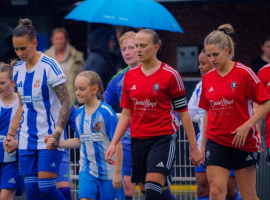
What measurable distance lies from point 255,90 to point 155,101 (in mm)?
992

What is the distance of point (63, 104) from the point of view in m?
6.76

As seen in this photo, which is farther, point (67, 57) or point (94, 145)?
point (67, 57)

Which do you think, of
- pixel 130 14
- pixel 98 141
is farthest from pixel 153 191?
pixel 130 14

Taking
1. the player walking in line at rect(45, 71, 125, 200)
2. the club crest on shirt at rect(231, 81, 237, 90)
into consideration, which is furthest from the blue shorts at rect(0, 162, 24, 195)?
the club crest on shirt at rect(231, 81, 237, 90)

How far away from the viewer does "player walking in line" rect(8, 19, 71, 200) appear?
22.1 ft

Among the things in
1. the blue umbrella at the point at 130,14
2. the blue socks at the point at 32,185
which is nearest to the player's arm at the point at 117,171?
the blue socks at the point at 32,185

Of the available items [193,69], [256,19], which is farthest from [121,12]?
[256,19]

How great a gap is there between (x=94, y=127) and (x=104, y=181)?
1.85 ft

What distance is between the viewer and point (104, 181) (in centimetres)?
649

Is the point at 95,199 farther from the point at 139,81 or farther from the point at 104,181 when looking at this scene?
the point at 139,81

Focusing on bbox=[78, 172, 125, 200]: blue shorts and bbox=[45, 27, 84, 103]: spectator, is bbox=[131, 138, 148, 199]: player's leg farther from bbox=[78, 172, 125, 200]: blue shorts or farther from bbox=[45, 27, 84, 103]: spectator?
bbox=[45, 27, 84, 103]: spectator

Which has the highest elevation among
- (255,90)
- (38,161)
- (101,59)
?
(101,59)

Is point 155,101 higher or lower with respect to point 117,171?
higher

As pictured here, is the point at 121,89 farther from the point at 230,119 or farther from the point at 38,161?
the point at 230,119
